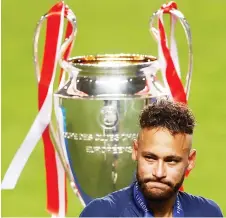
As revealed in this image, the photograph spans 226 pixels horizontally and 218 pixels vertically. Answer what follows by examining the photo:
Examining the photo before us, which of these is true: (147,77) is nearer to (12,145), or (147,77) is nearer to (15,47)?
(12,145)

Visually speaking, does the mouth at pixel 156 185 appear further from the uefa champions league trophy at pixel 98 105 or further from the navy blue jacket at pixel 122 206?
the uefa champions league trophy at pixel 98 105

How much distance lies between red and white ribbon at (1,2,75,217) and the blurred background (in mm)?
577

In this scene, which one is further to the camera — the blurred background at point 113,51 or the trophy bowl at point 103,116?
the blurred background at point 113,51

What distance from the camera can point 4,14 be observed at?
7.42m

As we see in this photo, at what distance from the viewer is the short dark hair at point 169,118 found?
145cm

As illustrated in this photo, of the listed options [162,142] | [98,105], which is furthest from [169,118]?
[98,105]

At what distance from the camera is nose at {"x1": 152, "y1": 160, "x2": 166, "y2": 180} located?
1.41m

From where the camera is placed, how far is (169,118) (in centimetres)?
145

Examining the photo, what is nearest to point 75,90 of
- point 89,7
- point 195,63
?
point 195,63

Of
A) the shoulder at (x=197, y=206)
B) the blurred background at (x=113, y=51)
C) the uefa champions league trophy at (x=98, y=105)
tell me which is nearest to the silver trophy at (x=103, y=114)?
the uefa champions league trophy at (x=98, y=105)

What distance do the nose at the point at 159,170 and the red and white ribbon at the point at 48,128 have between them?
169cm

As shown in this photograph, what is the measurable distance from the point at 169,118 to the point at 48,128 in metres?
1.74

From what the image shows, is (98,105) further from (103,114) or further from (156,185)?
(156,185)

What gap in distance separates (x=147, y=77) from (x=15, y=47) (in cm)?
393
